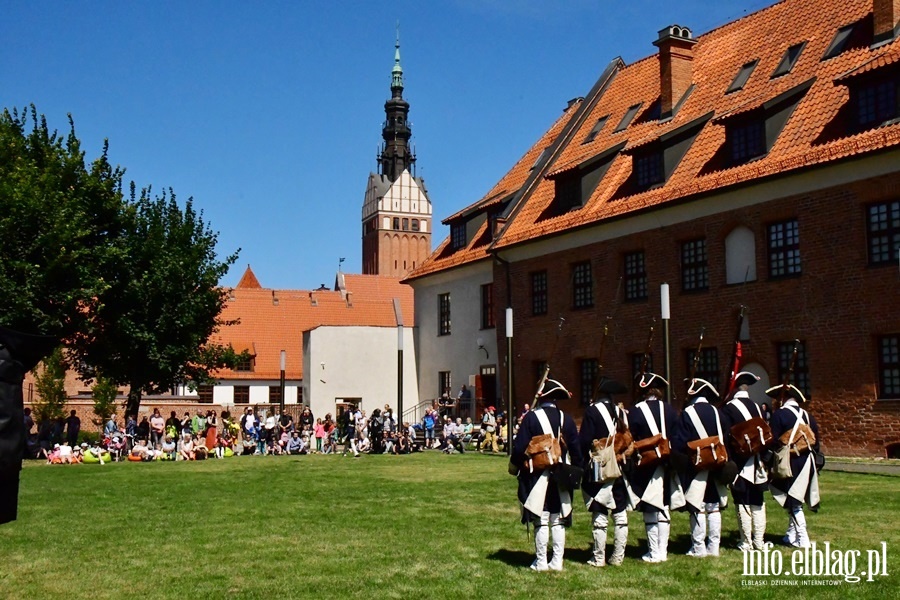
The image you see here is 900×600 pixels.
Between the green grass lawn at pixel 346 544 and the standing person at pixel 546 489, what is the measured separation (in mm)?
315

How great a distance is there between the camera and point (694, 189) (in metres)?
28.0

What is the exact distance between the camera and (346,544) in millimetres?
11828

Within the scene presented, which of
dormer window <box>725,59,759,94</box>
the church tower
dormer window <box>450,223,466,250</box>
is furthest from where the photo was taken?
the church tower

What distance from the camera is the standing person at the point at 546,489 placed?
10.0m

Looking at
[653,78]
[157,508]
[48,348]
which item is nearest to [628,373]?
[653,78]

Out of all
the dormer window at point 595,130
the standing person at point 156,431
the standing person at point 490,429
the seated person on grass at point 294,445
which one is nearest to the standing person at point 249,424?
the seated person on grass at point 294,445

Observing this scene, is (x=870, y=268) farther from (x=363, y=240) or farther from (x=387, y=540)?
(x=363, y=240)

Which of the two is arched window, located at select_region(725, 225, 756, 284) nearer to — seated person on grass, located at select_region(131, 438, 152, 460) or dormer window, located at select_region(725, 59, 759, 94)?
dormer window, located at select_region(725, 59, 759, 94)

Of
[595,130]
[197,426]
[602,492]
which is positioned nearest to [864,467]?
[602,492]

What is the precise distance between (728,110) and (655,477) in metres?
20.8

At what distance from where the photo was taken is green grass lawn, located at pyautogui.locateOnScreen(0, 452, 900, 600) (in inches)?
364

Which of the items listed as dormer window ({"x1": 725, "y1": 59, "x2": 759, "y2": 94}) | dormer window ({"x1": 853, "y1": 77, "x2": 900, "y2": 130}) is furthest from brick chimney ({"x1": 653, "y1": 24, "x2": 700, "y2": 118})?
dormer window ({"x1": 853, "y1": 77, "x2": 900, "y2": 130})

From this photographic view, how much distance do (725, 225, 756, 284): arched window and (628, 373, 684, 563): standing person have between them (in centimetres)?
1690

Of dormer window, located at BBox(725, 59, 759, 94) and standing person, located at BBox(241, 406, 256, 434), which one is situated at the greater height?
dormer window, located at BBox(725, 59, 759, 94)
